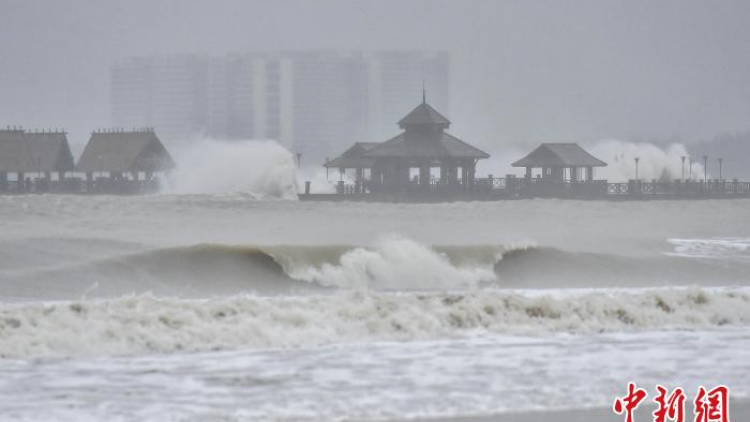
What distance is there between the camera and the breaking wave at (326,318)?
19.4 meters

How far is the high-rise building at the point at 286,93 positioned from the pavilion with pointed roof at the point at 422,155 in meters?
80.5

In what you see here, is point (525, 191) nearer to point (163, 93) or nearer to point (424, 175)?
point (424, 175)

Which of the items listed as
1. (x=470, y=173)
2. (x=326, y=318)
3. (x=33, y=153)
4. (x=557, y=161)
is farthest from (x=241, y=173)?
(x=326, y=318)

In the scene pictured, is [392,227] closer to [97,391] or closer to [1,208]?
[1,208]

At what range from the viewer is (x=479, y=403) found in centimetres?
1473

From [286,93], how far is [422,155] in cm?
9928

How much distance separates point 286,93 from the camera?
169250 mm

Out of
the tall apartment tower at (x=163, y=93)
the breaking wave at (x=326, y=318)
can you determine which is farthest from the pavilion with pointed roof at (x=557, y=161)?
the tall apartment tower at (x=163, y=93)

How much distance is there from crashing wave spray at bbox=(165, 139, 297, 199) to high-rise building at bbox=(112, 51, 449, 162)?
38145 millimetres

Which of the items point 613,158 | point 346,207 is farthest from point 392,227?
point 613,158

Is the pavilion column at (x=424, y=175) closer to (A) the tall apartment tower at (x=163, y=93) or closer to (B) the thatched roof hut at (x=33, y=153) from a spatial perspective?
(B) the thatched roof hut at (x=33, y=153)

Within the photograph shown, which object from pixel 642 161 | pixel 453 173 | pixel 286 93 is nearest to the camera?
pixel 453 173

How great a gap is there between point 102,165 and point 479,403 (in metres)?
83.3

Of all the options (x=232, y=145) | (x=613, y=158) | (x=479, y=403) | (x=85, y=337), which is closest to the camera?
(x=479, y=403)
